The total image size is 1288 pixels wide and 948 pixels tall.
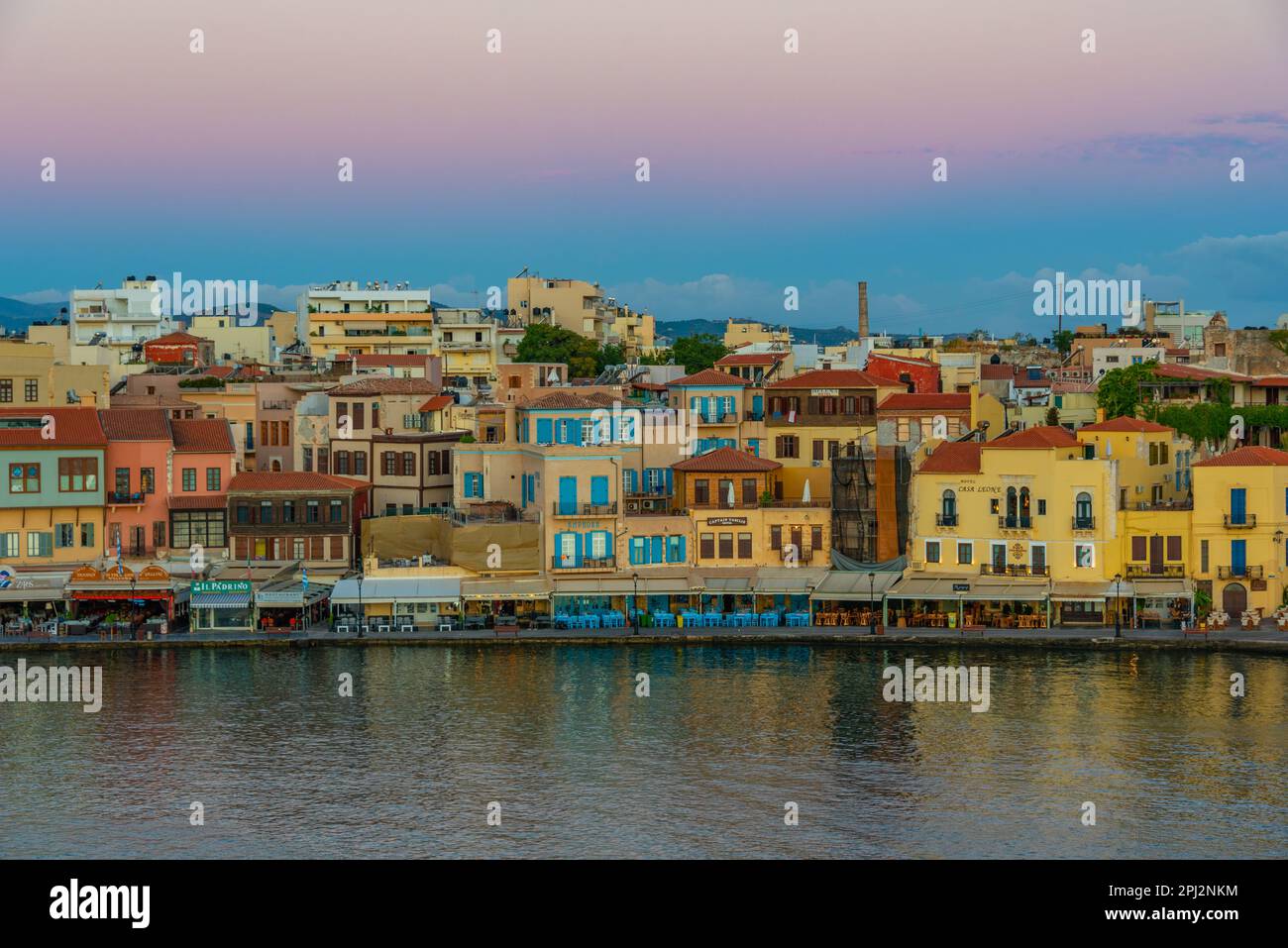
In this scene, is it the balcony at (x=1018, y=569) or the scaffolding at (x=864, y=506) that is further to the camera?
the scaffolding at (x=864, y=506)

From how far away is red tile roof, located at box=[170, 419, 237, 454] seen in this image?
50688 mm

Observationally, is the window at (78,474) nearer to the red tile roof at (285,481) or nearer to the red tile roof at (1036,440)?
the red tile roof at (285,481)

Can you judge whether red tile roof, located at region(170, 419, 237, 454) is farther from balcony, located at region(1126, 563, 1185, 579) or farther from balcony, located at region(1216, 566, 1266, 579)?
balcony, located at region(1216, 566, 1266, 579)

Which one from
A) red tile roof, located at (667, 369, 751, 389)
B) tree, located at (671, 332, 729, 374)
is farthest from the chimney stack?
red tile roof, located at (667, 369, 751, 389)

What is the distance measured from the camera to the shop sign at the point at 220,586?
4641cm

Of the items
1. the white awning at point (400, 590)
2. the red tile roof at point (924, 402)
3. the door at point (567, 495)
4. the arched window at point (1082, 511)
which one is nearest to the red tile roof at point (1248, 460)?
the arched window at point (1082, 511)

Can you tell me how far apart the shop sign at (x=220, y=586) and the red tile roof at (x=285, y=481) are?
415cm

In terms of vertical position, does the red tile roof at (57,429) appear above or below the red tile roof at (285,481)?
above

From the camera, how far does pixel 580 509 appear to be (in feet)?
158

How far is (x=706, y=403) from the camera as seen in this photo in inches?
2176

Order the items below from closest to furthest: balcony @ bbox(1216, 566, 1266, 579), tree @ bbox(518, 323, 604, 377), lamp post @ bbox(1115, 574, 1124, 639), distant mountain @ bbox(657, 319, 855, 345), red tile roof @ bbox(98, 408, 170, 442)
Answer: lamp post @ bbox(1115, 574, 1124, 639) → balcony @ bbox(1216, 566, 1266, 579) → red tile roof @ bbox(98, 408, 170, 442) → tree @ bbox(518, 323, 604, 377) → distant mountain @ bbox(657, 319, 855, 345)

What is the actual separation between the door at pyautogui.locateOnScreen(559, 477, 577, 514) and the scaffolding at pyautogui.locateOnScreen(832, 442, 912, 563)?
24.2 feet

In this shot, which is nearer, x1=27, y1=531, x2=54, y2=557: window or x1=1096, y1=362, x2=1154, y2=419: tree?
x1=27, y1=531, x2=54, y2=557: window
